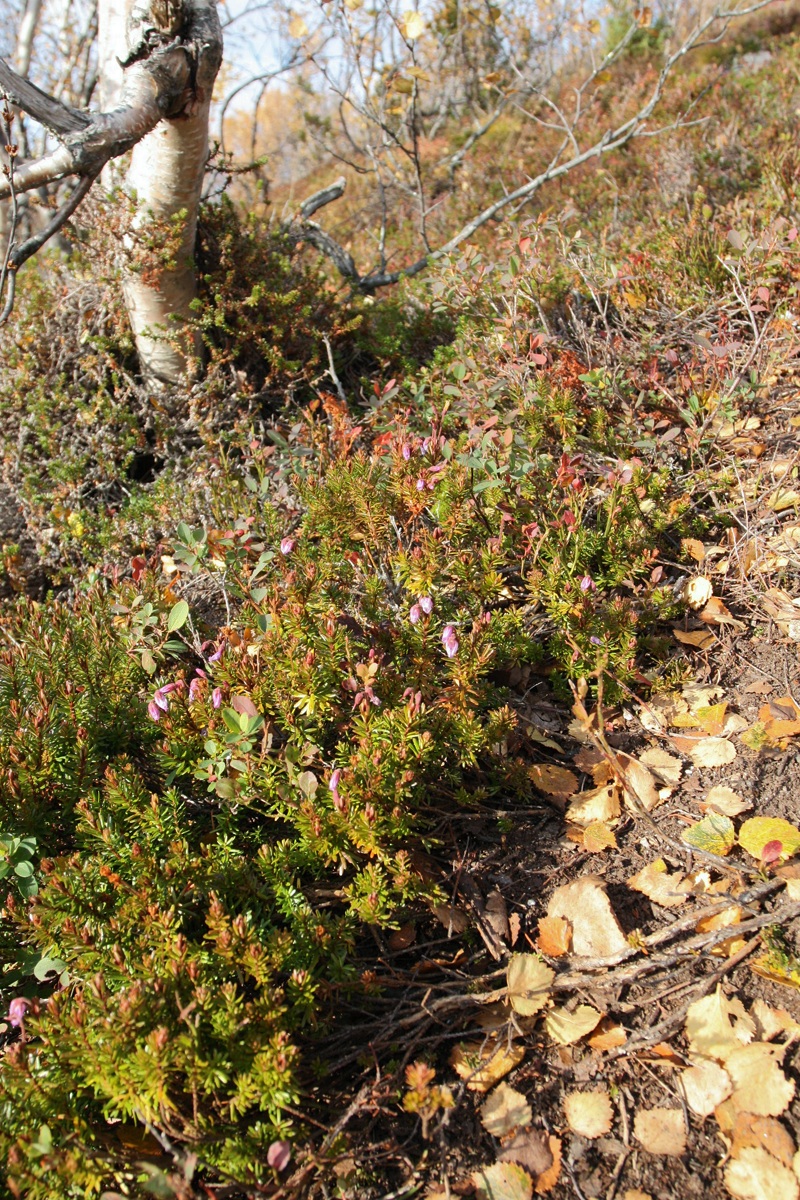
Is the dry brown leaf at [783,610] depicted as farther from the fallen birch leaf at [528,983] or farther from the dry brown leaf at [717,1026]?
the fallen birch leaf at [528,983]

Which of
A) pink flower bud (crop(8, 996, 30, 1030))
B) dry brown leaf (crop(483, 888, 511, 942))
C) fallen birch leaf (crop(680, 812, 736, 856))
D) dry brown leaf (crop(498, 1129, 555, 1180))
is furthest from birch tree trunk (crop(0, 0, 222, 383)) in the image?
dry brown leaf (crop(498, 1129, 555, 1180))

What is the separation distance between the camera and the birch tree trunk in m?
2.70

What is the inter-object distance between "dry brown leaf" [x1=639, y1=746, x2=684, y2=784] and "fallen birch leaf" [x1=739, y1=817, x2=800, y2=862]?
261mm

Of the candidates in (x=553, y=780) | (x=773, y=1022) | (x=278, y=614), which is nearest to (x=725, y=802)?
(x=553, y=780)

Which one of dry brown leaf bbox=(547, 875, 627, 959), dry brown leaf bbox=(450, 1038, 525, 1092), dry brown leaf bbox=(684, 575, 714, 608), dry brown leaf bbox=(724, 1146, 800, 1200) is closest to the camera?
dry brown leaf bbox=(724, 1146, 800, 1200)

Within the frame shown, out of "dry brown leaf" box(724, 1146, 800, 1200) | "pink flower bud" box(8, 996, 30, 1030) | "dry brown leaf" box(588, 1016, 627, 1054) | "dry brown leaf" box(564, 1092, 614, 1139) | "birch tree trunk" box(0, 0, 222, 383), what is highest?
"birch tree trunk" box(0, 0, 222, 383)

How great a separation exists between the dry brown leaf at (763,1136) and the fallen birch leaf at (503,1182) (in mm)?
365

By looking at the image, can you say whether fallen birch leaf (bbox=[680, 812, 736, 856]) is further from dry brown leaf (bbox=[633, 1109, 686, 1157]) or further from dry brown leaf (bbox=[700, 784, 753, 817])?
dry brown leaf (bbox=[633, 1109, 686, 1157])

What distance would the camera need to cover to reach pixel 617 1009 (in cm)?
164

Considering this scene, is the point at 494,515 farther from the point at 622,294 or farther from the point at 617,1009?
the point at 622,294

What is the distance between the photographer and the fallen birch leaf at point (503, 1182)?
1404 millimetres

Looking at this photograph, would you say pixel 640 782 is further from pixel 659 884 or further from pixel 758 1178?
pixel 758 1178

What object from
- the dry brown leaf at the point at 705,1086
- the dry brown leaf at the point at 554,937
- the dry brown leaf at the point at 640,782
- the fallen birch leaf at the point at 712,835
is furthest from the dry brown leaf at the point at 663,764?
the dry brown leaf at the point at 705,1086

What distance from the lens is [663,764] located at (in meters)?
2.11
